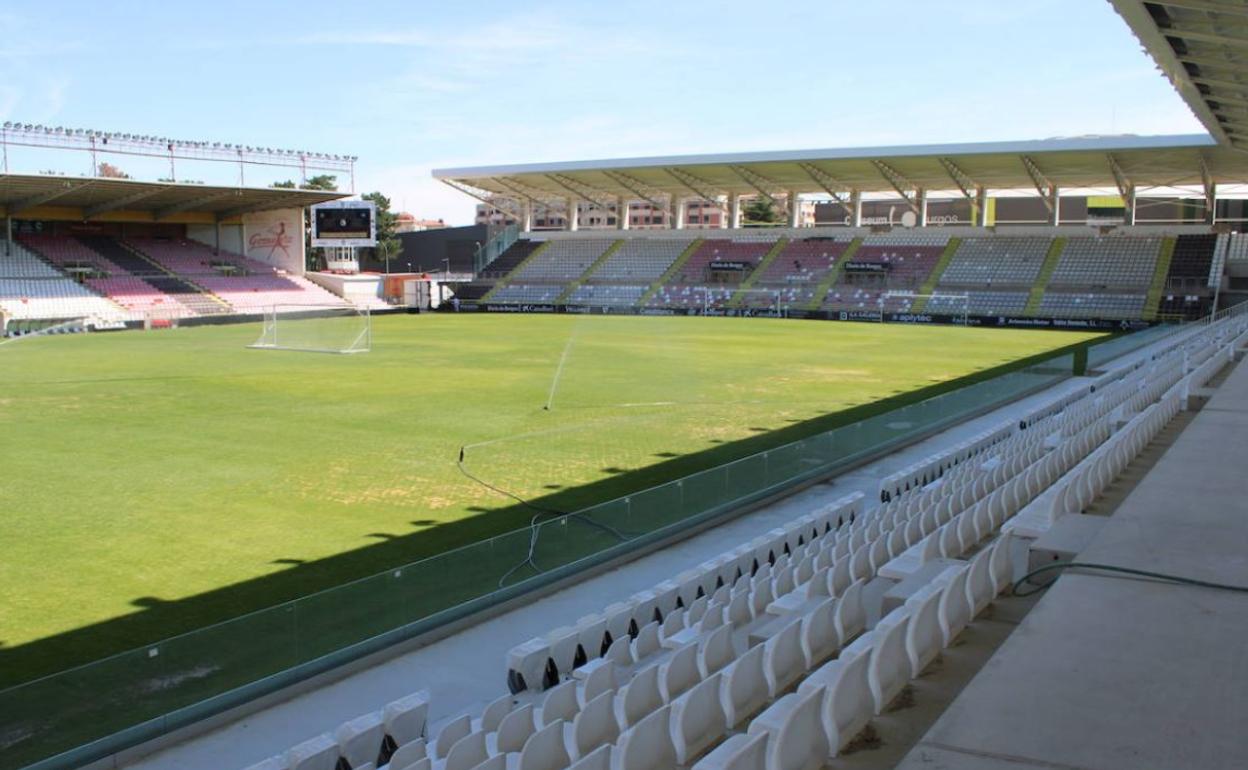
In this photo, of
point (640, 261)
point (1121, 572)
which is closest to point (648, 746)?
Answer: point (1121, 572)

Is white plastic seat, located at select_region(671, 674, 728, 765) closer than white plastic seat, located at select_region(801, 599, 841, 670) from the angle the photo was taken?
Yes

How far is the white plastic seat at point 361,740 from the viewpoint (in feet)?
23.7

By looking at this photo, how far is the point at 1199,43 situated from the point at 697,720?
1752 centimetres

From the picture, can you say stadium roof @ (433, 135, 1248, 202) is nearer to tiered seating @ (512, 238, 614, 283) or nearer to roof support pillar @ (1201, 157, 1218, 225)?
roof support pillar @ (1201, 157, 1218, 225)

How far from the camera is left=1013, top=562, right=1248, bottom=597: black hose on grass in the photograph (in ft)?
22.8

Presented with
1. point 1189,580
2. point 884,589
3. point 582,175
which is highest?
point 582,175

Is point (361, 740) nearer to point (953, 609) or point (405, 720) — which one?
point (405, 720)

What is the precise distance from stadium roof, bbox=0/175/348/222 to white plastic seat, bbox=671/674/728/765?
59.1m

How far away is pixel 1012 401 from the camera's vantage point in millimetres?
26859

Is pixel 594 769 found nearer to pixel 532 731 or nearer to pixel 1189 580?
pixel 532 731

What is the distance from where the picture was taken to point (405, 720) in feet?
24.9

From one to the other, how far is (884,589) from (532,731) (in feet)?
10.7

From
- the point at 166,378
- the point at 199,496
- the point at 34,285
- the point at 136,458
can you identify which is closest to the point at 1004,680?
the point at 199,496

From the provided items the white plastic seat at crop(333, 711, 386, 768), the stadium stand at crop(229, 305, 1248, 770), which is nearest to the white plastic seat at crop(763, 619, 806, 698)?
the stadium stand at crop(229, 305, 1248, 770)
